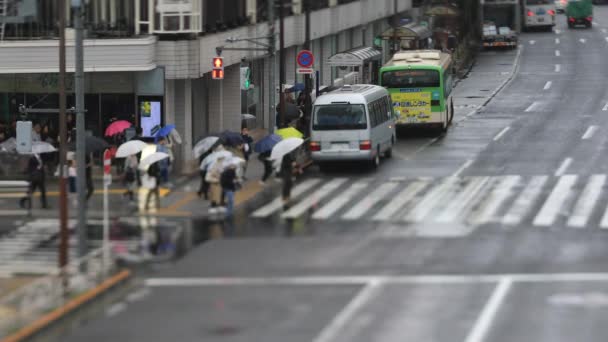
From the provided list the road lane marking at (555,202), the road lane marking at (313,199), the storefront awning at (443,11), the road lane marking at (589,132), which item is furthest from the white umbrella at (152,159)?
the storefront awning at (443,11)

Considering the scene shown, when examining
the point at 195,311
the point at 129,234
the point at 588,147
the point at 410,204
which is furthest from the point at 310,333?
the point at 588,147

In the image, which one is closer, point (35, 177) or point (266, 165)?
point (35, 177)

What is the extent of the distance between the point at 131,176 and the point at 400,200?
7657 millimetres

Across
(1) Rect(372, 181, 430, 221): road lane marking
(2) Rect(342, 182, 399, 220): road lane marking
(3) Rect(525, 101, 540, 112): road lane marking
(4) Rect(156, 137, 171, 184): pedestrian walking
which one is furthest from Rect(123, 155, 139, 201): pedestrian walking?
(3) Rect(525, 101, 540, 112): road lane marking

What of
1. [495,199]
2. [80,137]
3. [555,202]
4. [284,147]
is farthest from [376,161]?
[80,137]

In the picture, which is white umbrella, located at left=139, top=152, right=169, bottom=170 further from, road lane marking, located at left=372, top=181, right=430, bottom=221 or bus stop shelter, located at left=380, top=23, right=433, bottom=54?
bus stop shelter, located at left=380, top=23, right=433, bottom=54

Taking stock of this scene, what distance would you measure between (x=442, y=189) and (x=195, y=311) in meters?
17.6

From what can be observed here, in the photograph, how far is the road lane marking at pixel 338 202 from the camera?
38.8 m

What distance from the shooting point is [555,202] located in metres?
40.3

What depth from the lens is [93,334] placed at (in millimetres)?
25203

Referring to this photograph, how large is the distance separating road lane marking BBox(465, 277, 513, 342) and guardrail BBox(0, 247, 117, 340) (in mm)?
7584

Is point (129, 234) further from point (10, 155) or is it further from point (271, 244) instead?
point (10, 155)

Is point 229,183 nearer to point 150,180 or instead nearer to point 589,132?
point 150,180

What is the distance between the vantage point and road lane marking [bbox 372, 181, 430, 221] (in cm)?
3838
